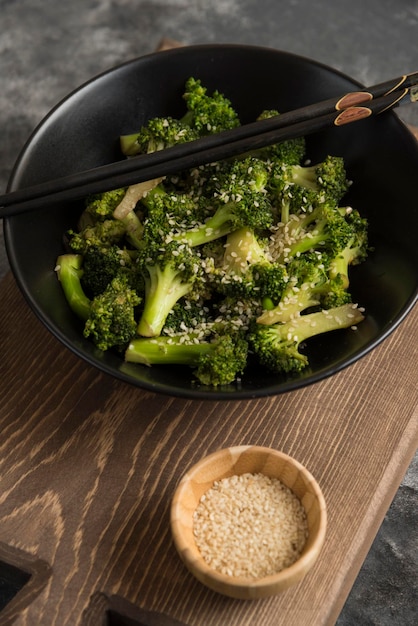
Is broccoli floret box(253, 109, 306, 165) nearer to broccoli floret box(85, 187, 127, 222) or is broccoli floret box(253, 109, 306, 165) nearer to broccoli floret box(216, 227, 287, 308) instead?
broccoli floret box(216, 227, 287, 308)

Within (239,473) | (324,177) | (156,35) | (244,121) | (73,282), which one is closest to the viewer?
(239,473)

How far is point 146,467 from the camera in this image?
96.0 inches

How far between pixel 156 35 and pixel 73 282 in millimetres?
2523

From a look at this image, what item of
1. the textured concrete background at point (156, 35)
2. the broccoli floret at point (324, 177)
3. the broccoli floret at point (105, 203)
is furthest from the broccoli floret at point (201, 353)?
the textured concrete background at point (156, 35)

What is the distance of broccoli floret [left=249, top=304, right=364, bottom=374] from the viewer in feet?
7.71

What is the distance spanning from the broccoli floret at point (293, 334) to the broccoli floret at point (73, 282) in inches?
21.2

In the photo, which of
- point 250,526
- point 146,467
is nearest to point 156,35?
point 146,467

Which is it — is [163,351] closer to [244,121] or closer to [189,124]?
[189,124]

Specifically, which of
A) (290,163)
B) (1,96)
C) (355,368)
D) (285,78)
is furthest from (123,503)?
(1,96)

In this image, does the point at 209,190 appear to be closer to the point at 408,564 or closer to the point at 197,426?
the point at 197,426

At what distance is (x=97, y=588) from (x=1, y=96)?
3.00m

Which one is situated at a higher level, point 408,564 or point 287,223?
point 287,223

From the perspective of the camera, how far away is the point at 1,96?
435 centimetres

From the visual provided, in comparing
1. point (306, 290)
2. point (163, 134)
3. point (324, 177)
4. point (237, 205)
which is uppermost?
point (163, 134)
